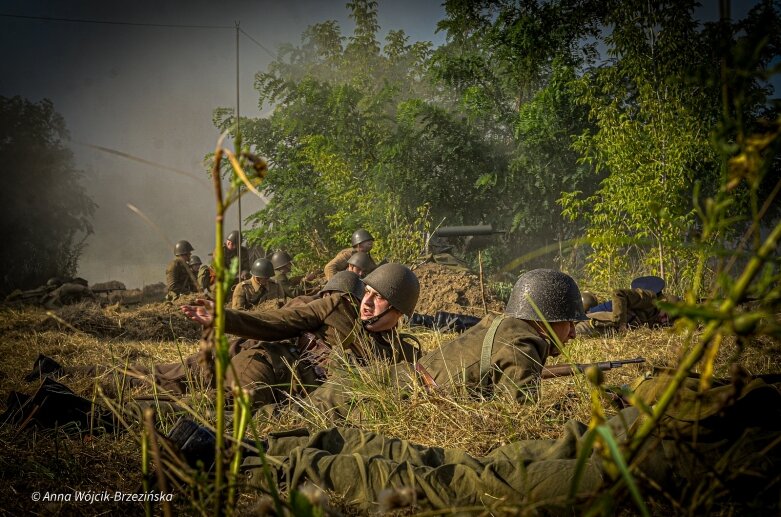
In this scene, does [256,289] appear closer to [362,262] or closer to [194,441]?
[362,262]

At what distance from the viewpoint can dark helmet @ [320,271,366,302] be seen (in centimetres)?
501

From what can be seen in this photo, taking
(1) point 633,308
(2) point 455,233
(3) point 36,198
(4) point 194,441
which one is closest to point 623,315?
(1) point 633,308

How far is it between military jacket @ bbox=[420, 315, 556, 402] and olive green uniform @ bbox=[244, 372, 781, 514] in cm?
81

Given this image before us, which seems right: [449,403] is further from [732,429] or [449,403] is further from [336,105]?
[336,105]

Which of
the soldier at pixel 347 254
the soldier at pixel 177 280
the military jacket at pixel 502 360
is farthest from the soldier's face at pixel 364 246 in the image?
the military jacket at pixel 502 360

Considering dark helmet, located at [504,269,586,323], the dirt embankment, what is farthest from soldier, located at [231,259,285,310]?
dark helmet, located at [504,269,586,323]

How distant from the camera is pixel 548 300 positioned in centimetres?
386

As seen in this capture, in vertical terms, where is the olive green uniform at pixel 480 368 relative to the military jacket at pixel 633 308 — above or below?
above

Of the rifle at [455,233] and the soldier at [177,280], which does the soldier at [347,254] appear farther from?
the soldier at [177,280]

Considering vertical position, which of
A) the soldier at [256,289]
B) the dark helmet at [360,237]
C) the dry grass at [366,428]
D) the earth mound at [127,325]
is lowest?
the earth mound at [127,325]

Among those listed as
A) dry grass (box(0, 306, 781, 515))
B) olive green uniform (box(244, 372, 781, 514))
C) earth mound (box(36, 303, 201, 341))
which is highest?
olive green uniform (box(244, 372, 781, 514))

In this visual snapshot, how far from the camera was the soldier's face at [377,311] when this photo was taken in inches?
171

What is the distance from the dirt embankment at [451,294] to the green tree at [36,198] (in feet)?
56.5

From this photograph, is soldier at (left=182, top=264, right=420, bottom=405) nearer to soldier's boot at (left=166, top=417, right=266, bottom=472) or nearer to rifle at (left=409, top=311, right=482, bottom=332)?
soldier's boot at (left=166, top=417, right=266, bottom=472)
